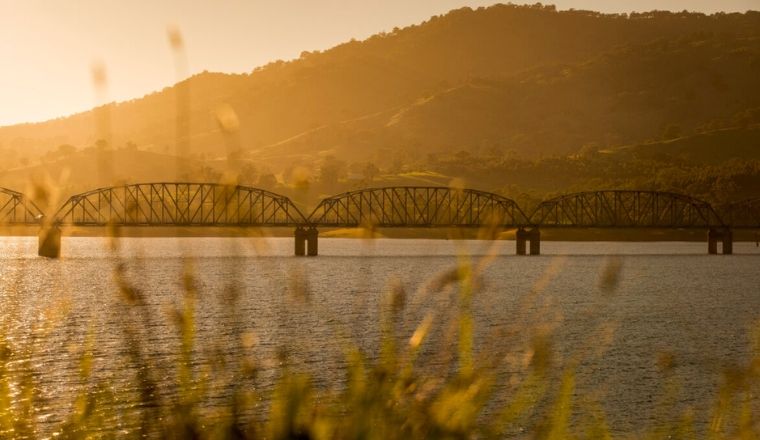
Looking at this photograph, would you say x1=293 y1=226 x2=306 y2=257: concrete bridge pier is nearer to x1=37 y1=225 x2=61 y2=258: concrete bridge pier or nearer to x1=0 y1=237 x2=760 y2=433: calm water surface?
x1=37 y1=225 x2=61 y2=258: concrete bridge pier

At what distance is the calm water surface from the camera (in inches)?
385

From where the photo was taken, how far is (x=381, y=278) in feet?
425

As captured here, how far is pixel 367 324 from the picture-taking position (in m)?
63.6

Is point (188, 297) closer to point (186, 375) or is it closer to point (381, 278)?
point (186, 375)

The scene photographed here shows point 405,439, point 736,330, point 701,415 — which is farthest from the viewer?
point 736,330

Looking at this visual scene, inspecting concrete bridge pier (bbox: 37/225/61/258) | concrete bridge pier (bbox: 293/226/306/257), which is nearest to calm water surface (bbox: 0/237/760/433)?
concrete bridge pier (bbox: 37/225/61/258)

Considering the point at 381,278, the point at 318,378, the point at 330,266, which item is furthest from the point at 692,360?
the point at 330,266

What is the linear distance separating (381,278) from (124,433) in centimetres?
10544

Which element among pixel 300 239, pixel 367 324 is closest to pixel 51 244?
pixel 300 239

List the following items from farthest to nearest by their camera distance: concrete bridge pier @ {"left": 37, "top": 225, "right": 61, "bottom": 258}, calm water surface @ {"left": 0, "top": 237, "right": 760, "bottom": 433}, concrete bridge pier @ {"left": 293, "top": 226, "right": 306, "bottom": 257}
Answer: concrete bridge pier @ {"left": 293, "top": 226, "right": 306, "bottom": 257} → concrete bridge pier @ {"left": 37, "top": 225, "right": 61, "bottom": 258} → calm water surface @ {"left": 0, "top": 237, "right": 760, "bottom": 433}

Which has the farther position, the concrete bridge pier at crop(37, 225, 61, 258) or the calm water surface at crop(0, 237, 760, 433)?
the concrete bridge pier at crop(37, 225, 61, 258)

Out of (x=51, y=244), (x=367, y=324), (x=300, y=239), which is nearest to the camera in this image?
(x=367, y=324)

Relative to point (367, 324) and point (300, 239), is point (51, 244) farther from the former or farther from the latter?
point (367, 324)

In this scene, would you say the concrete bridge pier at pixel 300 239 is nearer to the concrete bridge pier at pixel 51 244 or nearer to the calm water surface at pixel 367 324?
the concrete bridge pier at pixel 51 244
